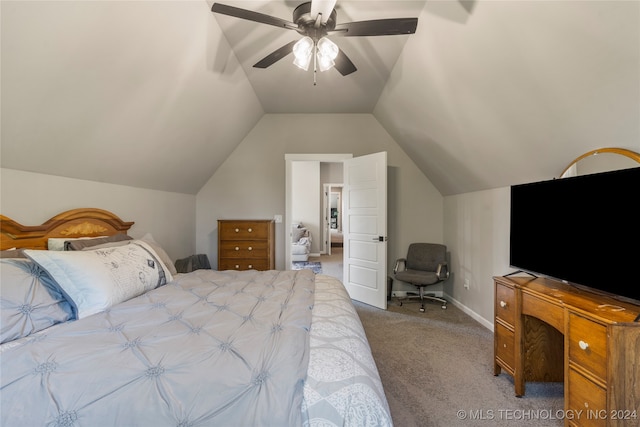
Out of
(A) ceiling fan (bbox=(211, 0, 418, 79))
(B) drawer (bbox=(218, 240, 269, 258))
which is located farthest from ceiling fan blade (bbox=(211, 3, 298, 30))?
(B) drawer (bbox=(218, 240, 269, 258))

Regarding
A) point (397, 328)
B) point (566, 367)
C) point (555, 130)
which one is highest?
point (555, 130)

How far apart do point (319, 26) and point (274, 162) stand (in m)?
2.68

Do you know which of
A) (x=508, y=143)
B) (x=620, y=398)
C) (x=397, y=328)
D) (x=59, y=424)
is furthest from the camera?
(x=397, y=328)

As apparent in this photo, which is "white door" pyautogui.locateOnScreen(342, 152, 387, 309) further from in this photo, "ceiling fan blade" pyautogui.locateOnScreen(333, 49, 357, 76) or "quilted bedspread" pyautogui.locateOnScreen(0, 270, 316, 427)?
"quilted bedspread" pyautogui.locateOnScreen(0, 270, 316, 427)

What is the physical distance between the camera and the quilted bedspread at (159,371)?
0.87 metres

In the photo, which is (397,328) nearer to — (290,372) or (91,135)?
(290,372)

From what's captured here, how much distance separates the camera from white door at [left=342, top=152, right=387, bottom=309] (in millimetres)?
3625

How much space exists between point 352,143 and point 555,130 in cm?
272

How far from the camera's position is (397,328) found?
3031 millimetres

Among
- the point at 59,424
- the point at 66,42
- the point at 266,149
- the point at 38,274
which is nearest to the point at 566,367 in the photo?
the point at 59,424

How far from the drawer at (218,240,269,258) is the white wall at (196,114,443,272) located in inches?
20.3

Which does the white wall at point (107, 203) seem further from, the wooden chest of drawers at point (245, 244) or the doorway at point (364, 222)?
the doorway at point (364, 222)

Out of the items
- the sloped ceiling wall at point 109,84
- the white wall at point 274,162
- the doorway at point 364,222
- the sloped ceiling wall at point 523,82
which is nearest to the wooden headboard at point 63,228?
the sloped ceiling wall at point 109,84

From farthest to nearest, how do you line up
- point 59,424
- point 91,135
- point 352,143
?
point 352,143 < point 91,135 < point 59,424
